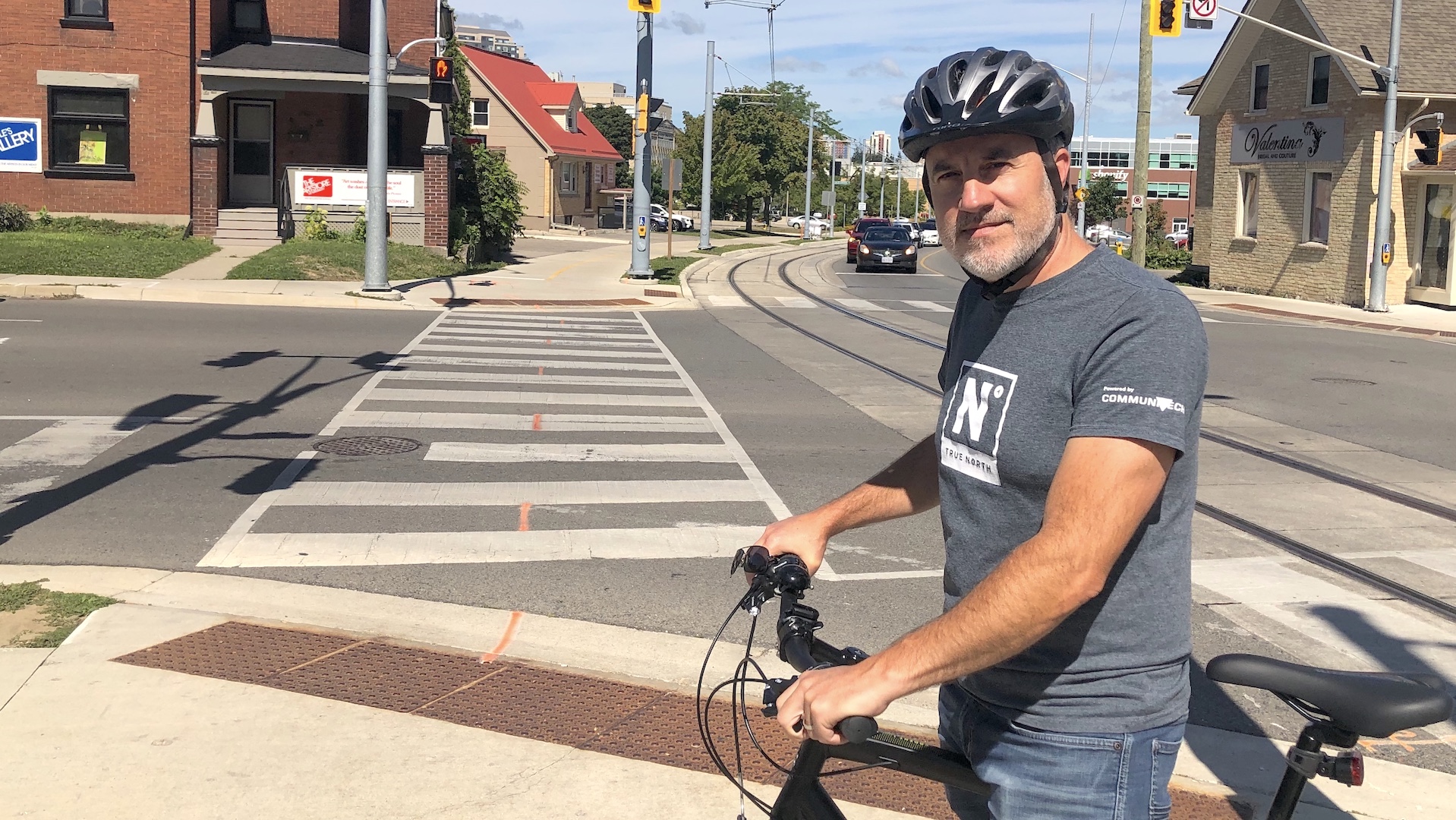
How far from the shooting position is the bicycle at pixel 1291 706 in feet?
7.62

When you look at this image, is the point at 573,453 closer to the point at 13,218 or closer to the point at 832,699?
the point at 832,699

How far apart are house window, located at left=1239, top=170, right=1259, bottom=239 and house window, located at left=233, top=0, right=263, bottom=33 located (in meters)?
24.6

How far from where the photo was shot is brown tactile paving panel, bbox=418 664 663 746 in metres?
4.77

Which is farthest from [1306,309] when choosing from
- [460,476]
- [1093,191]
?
[1093,191]

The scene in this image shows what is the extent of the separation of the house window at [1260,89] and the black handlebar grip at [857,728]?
112ft

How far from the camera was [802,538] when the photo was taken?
2.91m

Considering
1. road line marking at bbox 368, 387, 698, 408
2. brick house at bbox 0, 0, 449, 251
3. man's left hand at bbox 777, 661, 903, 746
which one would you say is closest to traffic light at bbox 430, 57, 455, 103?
brick house at bbox 0, 0, 449, 251

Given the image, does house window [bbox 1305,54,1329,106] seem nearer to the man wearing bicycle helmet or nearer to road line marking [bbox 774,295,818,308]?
road line marking [bbox 774,295,818,308]

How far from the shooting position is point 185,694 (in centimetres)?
492

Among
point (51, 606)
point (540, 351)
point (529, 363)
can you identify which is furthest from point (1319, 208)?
point (51, 606)

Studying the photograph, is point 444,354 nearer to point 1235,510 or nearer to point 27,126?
point 1235,510

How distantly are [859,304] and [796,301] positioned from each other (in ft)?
4.19

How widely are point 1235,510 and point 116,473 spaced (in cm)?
749

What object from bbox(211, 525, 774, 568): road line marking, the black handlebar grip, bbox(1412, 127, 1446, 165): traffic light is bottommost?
bbox(211, 525, 774, 568): road line marking
